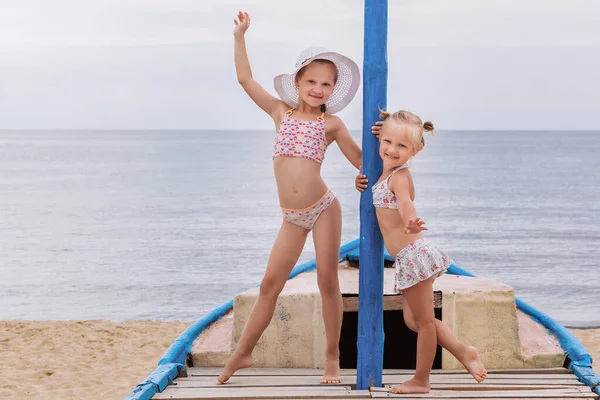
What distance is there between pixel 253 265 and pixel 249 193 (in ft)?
56.9

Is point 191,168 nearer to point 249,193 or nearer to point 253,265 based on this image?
point 249,193

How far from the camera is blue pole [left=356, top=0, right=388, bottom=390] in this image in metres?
4.21

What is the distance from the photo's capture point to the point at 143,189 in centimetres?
3734

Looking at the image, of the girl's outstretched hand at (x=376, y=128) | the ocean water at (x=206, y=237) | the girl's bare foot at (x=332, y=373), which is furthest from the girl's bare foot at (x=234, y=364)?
the ocean water at (x=206, y=237)

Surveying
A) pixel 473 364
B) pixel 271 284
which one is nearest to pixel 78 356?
pixel 271 284

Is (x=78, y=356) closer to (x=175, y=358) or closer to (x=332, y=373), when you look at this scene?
(x=175, y=358)

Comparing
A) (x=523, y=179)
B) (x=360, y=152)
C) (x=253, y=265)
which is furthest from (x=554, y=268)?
(x=523, y=179)

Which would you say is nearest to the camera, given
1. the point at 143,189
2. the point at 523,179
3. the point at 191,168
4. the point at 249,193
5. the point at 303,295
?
the point at 303,295

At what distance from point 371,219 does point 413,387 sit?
87cm

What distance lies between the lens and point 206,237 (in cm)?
2148

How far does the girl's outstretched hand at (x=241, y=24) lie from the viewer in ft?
15.0

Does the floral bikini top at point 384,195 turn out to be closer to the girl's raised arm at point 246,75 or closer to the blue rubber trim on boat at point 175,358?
the girl's raised arm at point 246,75

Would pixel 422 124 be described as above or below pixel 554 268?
above

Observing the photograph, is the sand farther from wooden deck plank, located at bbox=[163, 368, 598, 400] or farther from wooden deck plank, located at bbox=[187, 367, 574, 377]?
wooden deck plank, located at bbox=[163, 368, 598, 400]
